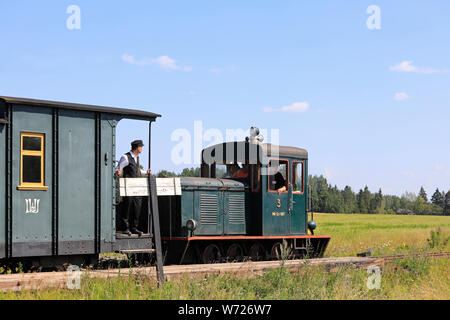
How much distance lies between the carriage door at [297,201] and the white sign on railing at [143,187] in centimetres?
645

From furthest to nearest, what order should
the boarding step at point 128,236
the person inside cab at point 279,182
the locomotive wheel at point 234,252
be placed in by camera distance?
the person inside cab at point 279,182
the locomotive wheel at point 234,252
the boarding step at point 128,236

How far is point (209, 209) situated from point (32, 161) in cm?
475

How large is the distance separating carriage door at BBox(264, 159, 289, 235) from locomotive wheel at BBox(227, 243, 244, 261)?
0.79 m

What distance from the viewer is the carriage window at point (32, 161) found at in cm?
1064

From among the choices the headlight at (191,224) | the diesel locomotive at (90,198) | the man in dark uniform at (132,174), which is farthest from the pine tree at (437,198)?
the man in dark uniform at (132,174)

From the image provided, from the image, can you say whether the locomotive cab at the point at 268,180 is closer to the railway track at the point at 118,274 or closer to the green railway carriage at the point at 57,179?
the railway track at the point at 118,274

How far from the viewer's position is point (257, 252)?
48.9ft

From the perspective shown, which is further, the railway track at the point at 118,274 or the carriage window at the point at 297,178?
the carriage window at the point at 297,178

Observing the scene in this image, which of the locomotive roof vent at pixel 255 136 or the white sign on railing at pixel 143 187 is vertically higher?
the locomotive roof vent at pixel 255 136

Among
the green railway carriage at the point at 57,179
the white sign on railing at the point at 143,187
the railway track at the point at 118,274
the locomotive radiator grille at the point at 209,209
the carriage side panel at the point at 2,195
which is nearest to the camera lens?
the railway track at the point at 118,274

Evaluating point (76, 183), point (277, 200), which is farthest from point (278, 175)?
point (76, 183)

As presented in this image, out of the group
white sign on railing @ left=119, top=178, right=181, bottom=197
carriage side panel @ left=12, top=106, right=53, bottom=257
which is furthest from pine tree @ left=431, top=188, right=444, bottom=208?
white sign on railing @ left=119, top=178, right=181, bottom=197

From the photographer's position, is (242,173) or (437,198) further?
(437,198)

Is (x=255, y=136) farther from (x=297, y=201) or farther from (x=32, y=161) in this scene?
(x=32, y=161)
